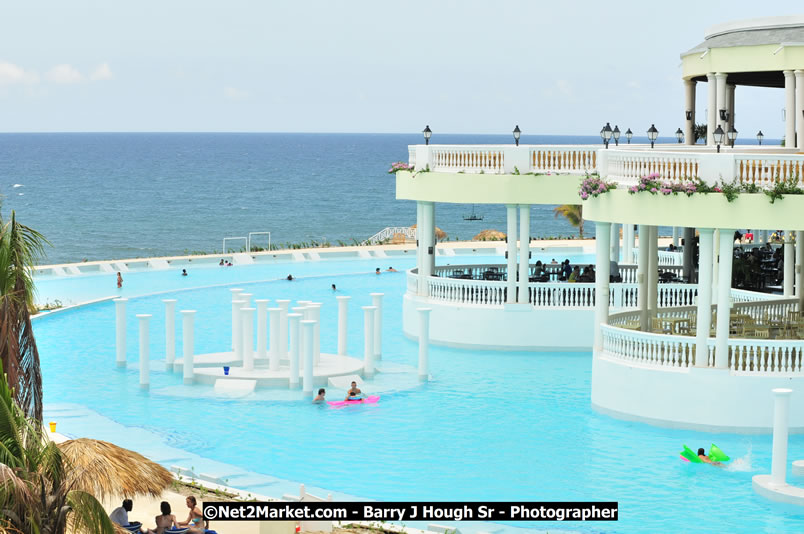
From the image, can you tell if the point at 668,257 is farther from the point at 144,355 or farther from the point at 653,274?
the point at 144,355

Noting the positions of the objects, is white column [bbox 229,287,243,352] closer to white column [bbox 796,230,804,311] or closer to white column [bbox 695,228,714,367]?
white column [bbox 695,228,714,367]

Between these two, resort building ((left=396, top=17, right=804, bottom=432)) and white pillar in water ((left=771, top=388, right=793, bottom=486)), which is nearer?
white pillar in water ((left=771, top=388, right=793, bottom=486))

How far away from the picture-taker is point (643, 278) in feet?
93.2

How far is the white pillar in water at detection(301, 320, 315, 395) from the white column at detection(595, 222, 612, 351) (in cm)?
614

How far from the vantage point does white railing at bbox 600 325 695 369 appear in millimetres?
24438

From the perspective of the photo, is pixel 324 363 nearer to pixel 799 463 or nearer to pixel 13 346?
pixel 799 463

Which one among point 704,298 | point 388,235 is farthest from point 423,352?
point 388,235

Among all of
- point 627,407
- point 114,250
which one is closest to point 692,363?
point 627,407

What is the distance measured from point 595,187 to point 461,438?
235 inches

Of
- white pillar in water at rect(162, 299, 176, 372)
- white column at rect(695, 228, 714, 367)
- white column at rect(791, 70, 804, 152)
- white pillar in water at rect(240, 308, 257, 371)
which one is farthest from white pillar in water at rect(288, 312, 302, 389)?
white column at rect(791, 70, 804, 152)

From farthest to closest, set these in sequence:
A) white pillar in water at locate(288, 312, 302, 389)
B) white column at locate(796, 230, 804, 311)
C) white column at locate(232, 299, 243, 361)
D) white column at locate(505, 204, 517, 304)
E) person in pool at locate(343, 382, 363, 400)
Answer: white column at locate(505, 204, 517, 304), white column at locate(796, 230, 804, 311), white column at locate(232, 299, 243, 361), white pillar in water at locate(288, 312, 302, 389), person in pool at locate(343, 382, 363, 400)

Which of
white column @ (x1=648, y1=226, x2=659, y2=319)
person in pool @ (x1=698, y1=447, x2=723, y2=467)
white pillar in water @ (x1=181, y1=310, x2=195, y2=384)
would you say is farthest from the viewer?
white pillar in water @ (x1=181, y1=310, x2=195, y2=384)

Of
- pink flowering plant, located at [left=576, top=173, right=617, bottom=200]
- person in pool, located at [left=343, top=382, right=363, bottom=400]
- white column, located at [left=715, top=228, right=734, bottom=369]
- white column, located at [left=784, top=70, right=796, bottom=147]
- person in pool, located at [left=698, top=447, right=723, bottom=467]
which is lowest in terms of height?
person in pool, located at [left=698, top=447, right=723, bottom=467]

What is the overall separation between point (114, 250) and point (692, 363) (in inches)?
3548
